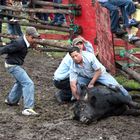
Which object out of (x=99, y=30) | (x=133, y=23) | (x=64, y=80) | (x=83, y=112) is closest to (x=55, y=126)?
(x=83, y=112)

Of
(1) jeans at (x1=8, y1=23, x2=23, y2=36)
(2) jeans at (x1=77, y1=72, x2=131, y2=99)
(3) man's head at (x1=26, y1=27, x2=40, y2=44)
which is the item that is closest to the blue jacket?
(3) man's head at (x1=26, y1=27, x2=40, y2=44)

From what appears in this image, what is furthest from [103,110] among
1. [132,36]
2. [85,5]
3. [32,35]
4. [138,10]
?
[85,5]

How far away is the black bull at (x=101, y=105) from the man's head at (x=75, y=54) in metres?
0.47

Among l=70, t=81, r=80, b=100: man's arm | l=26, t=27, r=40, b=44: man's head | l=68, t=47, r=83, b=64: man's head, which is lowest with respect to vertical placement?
l=70, t=81, r=80, b=100: man's arm

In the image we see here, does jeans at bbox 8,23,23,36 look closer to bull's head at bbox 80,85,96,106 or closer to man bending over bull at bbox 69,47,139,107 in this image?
man bending over bull at bbox 69,47,139,107

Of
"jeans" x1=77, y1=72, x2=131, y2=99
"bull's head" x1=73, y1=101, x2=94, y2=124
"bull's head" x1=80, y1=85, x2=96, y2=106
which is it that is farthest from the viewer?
"jeans" x1=77, y1=72, x2=131, y2=99

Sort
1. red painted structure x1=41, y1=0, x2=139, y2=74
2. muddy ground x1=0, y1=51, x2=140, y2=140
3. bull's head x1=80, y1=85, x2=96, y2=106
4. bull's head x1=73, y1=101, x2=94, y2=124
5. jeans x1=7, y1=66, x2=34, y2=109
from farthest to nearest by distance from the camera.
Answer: red painted structure x1=41, y1=0, x2=139, y2=74 → jeans x1=7, y1=66, x2=34, y2=109 → bull's head x1=80, y1=85, x2=96, y2=106 → bull's head x1=73, y1=101, x2=94, y2=124 → muddy ground x1=0, y1=51, x2=140, y2=140

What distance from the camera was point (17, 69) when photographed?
330 inches

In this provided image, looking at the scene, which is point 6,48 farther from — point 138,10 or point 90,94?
point 138,10

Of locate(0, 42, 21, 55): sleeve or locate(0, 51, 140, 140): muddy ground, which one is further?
locate(0, 42, 21, 55): sleeve

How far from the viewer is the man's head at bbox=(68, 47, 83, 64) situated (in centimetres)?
802

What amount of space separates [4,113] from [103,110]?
1.68 meters

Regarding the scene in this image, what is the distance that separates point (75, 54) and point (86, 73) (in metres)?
0.53

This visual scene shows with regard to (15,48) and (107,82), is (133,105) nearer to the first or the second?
(107,82)
